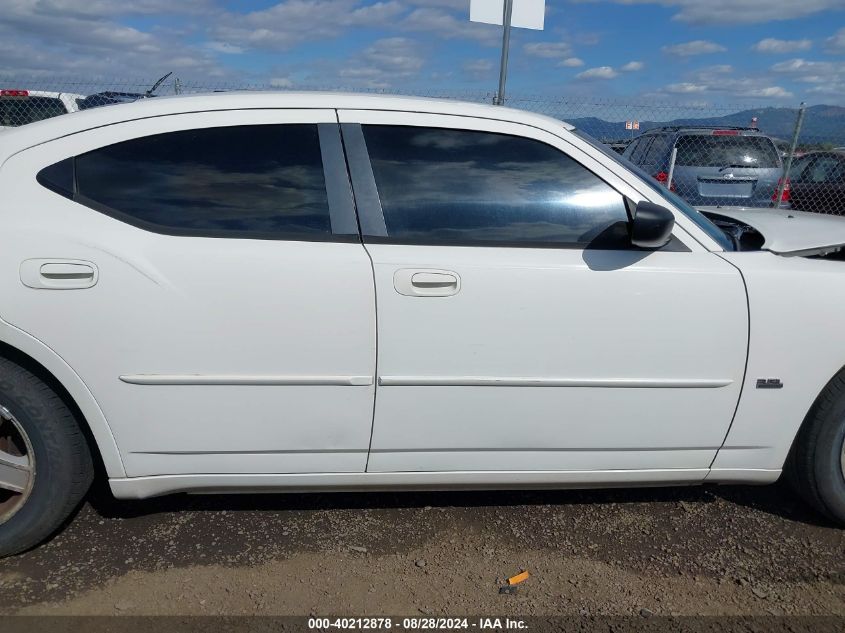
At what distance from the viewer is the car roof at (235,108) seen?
256 cm

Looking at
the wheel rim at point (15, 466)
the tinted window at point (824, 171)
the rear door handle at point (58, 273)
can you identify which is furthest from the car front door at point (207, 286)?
the tinted window at point (824, 171)

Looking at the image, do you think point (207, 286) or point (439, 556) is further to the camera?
point (439, 556)

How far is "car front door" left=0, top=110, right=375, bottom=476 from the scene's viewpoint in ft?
7.84

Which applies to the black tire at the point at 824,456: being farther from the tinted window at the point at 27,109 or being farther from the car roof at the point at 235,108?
the tinted window at the point at 27,109

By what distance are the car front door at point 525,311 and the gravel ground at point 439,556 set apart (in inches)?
15.2

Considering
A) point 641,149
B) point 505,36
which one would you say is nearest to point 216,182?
point 505,36

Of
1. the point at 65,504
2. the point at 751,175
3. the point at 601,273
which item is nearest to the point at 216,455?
the point at 65,504

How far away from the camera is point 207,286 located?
2.41 metres

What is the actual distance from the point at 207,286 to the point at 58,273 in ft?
1.66

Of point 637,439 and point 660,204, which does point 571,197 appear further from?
point 637,439

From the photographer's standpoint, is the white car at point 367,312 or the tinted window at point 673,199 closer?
the white car at point 367,312

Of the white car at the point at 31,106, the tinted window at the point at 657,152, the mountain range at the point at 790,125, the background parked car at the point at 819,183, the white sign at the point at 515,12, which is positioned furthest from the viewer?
the background parked car at the point at 819,183

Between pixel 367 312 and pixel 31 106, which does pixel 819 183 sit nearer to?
pixel 367 312

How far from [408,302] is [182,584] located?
1.35 m
